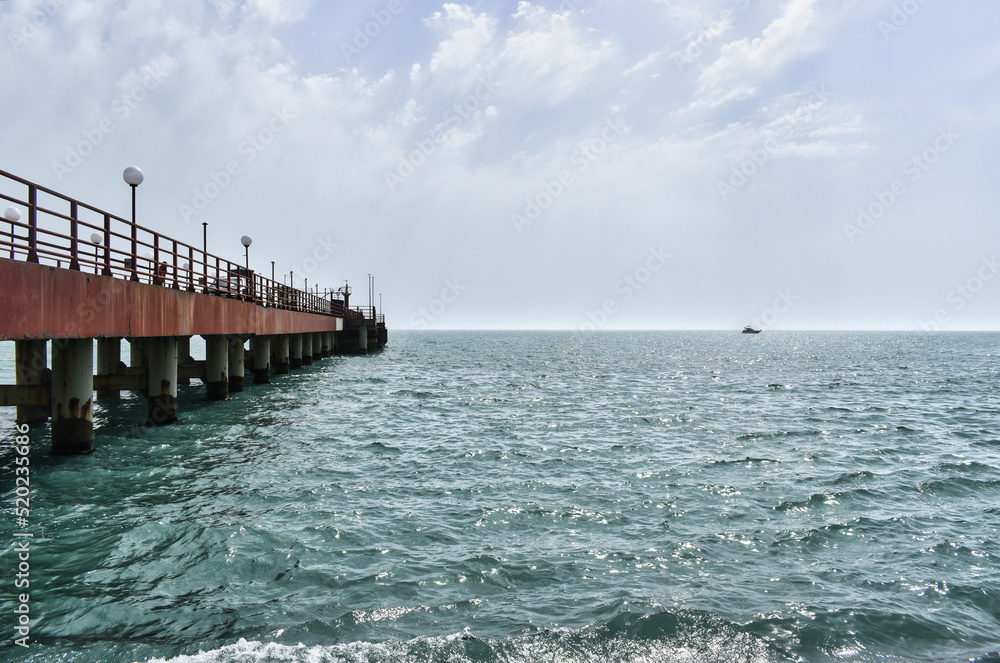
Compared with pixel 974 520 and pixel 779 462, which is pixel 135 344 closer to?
pixel 779 462

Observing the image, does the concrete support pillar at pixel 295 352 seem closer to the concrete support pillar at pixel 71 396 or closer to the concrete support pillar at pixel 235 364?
the concrete support pillar at pixel 235 364

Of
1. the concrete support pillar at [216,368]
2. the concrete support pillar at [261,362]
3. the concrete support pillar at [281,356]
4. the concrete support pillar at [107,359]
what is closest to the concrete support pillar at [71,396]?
the concrete support pillar at [216,368]

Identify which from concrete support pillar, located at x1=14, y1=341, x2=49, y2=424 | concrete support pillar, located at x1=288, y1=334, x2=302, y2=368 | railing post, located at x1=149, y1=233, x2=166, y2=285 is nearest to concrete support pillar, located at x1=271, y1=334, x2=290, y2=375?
concrete support pillar, located at x1=288, y1=334, x2=302, y2=368

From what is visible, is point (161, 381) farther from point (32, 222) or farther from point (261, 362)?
point (261, 362)

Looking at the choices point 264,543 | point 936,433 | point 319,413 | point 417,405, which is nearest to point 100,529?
point 264,543

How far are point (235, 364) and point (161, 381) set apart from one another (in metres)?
8.29

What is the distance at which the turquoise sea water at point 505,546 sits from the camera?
539 cm

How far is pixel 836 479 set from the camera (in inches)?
458

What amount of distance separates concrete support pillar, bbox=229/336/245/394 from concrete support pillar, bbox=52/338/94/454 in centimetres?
1200

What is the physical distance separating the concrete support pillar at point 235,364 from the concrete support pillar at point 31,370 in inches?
306

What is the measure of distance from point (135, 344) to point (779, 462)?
2429 centimetres

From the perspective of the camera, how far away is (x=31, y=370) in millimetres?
15398

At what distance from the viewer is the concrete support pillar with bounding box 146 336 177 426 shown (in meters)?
16.1

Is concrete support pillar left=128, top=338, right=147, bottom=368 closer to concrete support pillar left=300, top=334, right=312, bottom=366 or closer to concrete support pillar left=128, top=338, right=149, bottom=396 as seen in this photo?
concrete support pillar left=128, top=338, right=149, bottom=396
